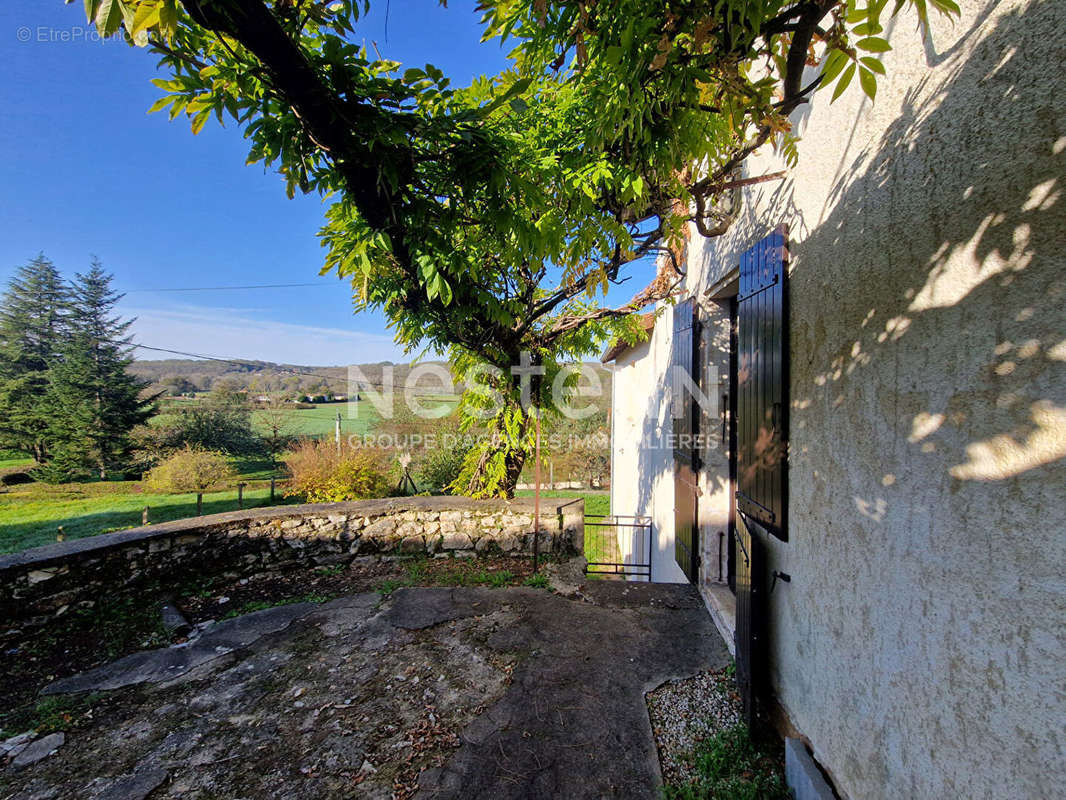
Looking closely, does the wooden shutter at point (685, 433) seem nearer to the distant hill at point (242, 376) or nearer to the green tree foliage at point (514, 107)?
the green tree foliage at point (514, 107)

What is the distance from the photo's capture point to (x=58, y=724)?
2.56 metres

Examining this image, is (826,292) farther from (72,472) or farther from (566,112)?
(72,472)

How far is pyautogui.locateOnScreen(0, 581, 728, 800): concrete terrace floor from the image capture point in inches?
84.8

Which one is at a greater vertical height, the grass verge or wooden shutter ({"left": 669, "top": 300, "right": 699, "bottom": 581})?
wooden shutter ({"left": 669, "top": 300, "right": 699, "bottom": 581})

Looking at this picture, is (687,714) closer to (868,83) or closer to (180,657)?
(868,83)

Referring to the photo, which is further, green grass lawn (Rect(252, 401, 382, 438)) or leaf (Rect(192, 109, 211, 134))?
green grass lawn (Rect(252, 401, 382, 438))

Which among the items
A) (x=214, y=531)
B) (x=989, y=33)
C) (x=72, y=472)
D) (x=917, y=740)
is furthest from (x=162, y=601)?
(x=72, y=472)

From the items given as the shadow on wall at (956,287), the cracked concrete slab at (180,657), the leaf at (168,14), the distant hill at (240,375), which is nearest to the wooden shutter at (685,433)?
the shadow on wall at (956,287)

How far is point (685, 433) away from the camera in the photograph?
14.7 ft

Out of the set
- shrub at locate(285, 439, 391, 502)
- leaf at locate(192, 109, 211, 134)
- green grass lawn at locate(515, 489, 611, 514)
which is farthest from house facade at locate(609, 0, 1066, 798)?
green grass lawn at locate(515, 489, 611, 514)

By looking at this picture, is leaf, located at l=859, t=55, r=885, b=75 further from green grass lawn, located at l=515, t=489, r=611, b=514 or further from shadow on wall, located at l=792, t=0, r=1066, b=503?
green grass lawn, located at l=515, t=489, r=611, b=514

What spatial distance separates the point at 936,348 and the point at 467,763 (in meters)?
2.93

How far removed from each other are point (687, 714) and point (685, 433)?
2.59 meters

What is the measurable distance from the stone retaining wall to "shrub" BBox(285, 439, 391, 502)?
Answer: 128 inches
